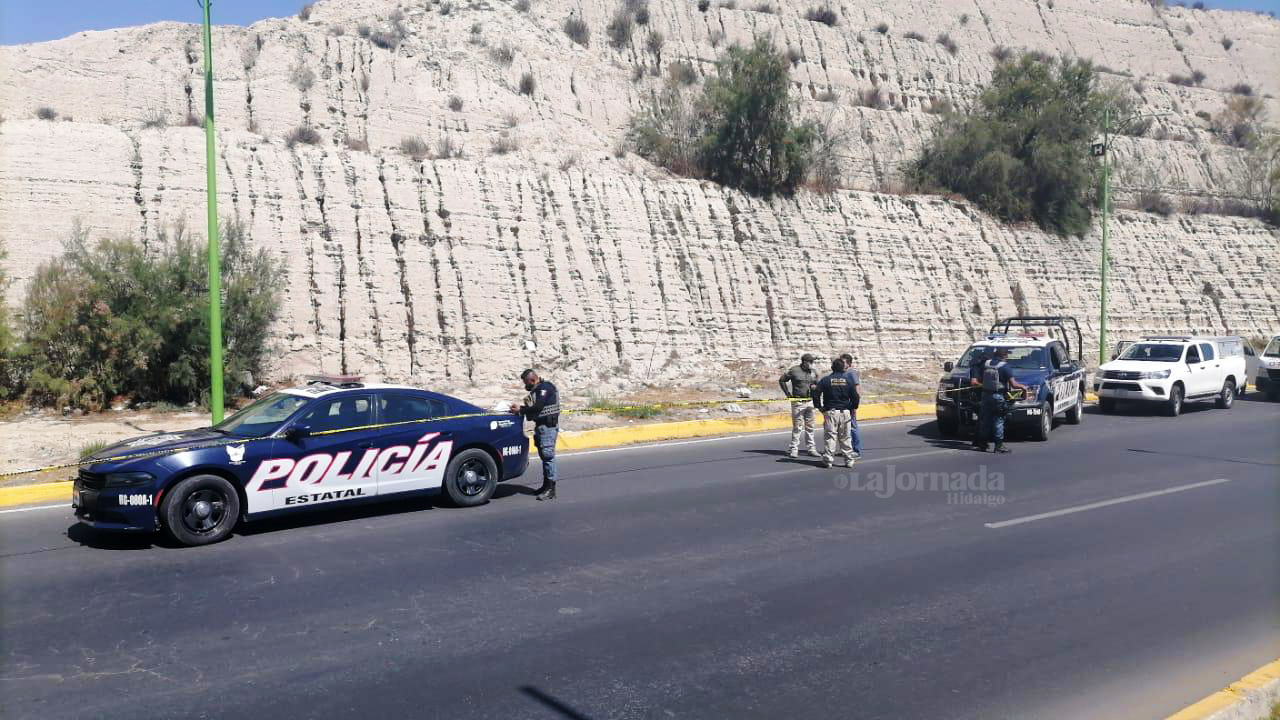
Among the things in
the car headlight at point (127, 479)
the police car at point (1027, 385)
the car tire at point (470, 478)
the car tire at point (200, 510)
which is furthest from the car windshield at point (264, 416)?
the police car at point (1027, 385)

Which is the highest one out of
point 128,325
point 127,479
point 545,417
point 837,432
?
point 128,325

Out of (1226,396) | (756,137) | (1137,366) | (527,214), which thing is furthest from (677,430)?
(756,137)

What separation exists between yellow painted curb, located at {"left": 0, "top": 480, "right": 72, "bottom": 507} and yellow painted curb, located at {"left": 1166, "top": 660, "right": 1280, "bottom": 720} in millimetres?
11710

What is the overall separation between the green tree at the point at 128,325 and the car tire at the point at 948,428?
14.0 m

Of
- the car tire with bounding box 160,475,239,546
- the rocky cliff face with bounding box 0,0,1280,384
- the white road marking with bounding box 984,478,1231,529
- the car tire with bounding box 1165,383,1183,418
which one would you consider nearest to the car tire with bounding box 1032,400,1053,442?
the white road marking with bounding box 984,478,1231,529

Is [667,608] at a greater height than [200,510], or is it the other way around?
[200,510]

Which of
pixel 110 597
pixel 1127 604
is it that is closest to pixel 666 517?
pixel 1127 604

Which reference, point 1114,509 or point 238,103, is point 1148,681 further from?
point 238,103

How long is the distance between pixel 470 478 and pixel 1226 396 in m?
20.1

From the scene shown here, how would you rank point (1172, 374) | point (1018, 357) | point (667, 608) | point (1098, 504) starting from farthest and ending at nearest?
point (1172, 374) → point (1018, 357) → point (1098, 504) → point (667, 608)

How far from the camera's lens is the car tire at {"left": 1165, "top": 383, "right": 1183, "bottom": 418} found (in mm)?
20953

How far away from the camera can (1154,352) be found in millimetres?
22109

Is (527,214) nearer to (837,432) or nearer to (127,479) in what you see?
(837,432)

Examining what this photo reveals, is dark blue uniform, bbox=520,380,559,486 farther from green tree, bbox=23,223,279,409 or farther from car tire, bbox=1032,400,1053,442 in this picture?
green tree, bbox=23,223,279,409
